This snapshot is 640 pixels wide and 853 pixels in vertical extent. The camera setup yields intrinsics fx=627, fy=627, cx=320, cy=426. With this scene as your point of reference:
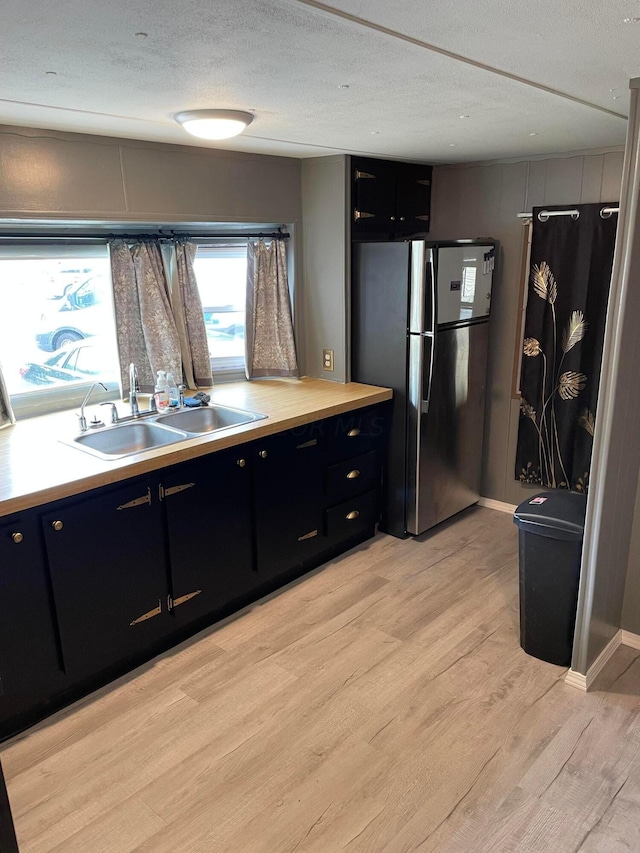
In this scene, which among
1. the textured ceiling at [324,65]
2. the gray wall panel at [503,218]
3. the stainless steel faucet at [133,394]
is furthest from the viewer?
the gray wall panel at [503,218]

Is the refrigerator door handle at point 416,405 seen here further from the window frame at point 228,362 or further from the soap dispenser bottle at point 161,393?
the soap dispenser bottle at point 161,393

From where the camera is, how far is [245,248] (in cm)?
384

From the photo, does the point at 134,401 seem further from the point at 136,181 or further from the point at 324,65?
the point at 324,65


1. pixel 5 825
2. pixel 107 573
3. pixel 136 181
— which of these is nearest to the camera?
pixel 5 825

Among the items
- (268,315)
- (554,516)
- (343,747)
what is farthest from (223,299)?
(343,747)

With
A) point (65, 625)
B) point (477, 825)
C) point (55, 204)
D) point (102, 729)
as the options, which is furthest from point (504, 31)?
point (102, 729)

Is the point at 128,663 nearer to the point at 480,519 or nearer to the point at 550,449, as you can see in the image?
the point at 480,519

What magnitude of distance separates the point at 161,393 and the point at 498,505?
2.34 m

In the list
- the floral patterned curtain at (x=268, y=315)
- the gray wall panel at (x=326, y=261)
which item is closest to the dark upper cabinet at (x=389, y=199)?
the gray wall panel at (x=326, y=261)

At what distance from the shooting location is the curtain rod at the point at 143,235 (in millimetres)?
2949

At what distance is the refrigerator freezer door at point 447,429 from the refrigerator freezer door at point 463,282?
0.09 m

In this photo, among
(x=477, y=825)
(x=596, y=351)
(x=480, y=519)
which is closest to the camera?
(x=477, y=825)

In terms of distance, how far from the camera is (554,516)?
2.59 m

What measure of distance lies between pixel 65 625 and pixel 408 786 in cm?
137
